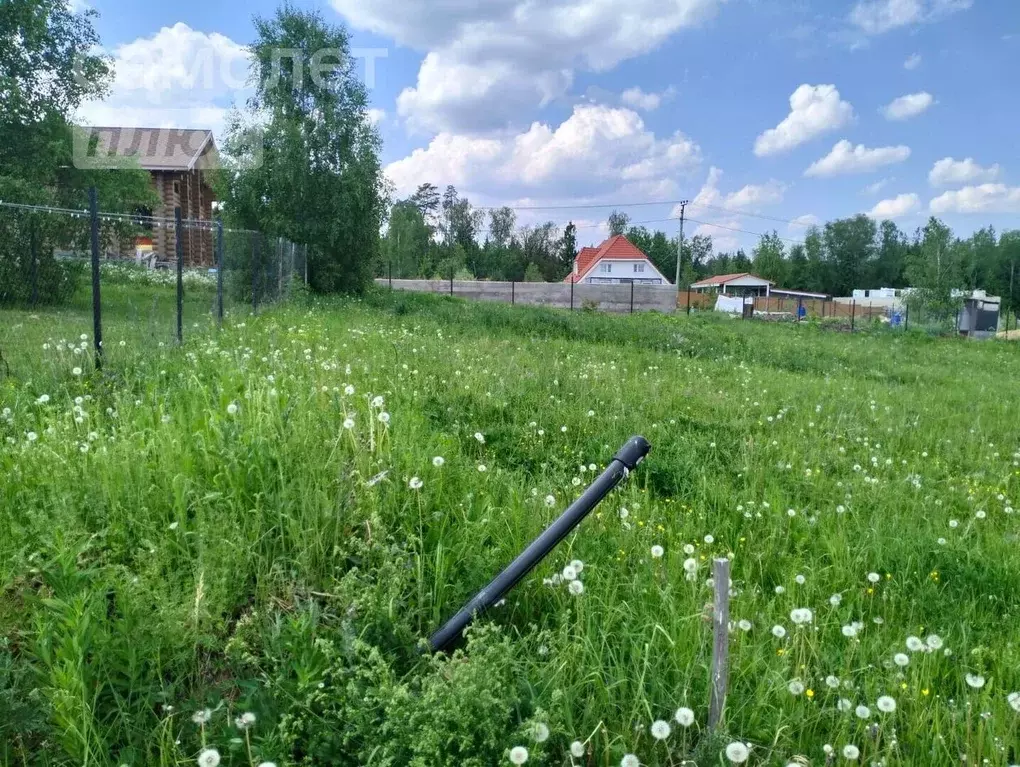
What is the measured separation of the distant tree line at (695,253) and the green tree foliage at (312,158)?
38.8m

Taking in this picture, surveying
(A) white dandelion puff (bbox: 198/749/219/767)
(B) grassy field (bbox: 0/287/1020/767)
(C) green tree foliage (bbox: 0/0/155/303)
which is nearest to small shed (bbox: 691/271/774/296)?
(C) green tree foliage (bbox: 0/0/155/303)

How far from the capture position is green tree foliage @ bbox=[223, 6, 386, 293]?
2183 centimetres

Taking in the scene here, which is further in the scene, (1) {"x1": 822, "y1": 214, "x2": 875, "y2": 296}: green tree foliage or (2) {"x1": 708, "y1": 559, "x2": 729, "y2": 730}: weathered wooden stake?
(1) {"x1": 822, "y1": 214, "x2": 875, "y2": 296}: green tree foliage

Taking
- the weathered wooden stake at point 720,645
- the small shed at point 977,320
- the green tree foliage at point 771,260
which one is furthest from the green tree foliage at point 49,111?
the green tree foliage at point 771,260

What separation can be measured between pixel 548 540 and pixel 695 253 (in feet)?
340

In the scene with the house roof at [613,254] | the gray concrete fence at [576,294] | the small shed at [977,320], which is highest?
the house roof at [613,254]

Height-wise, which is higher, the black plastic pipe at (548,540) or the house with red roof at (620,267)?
the house with red roof at (620,267)

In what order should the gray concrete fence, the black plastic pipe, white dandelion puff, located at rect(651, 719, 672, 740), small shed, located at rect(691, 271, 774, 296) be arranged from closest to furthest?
white dandelion puff, located at rect(651, 719, 672, 740) → the black plastic pipe → the gray concrete fence → small shed, located at rect(691, 271, 774, 296)

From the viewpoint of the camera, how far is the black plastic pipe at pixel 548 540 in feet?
7.13

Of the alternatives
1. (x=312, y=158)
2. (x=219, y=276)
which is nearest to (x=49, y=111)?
(x=312, y=158)

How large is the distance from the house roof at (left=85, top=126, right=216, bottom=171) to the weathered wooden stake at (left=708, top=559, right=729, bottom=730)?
32.2 metres

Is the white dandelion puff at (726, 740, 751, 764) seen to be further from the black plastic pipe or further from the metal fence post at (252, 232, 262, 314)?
the metal fence post at (252, 232, 262, 314)

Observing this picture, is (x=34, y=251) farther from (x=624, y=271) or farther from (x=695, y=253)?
(x=695, y=253)

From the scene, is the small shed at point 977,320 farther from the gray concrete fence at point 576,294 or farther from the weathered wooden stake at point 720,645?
the weathered wooden stake at point 720,645
